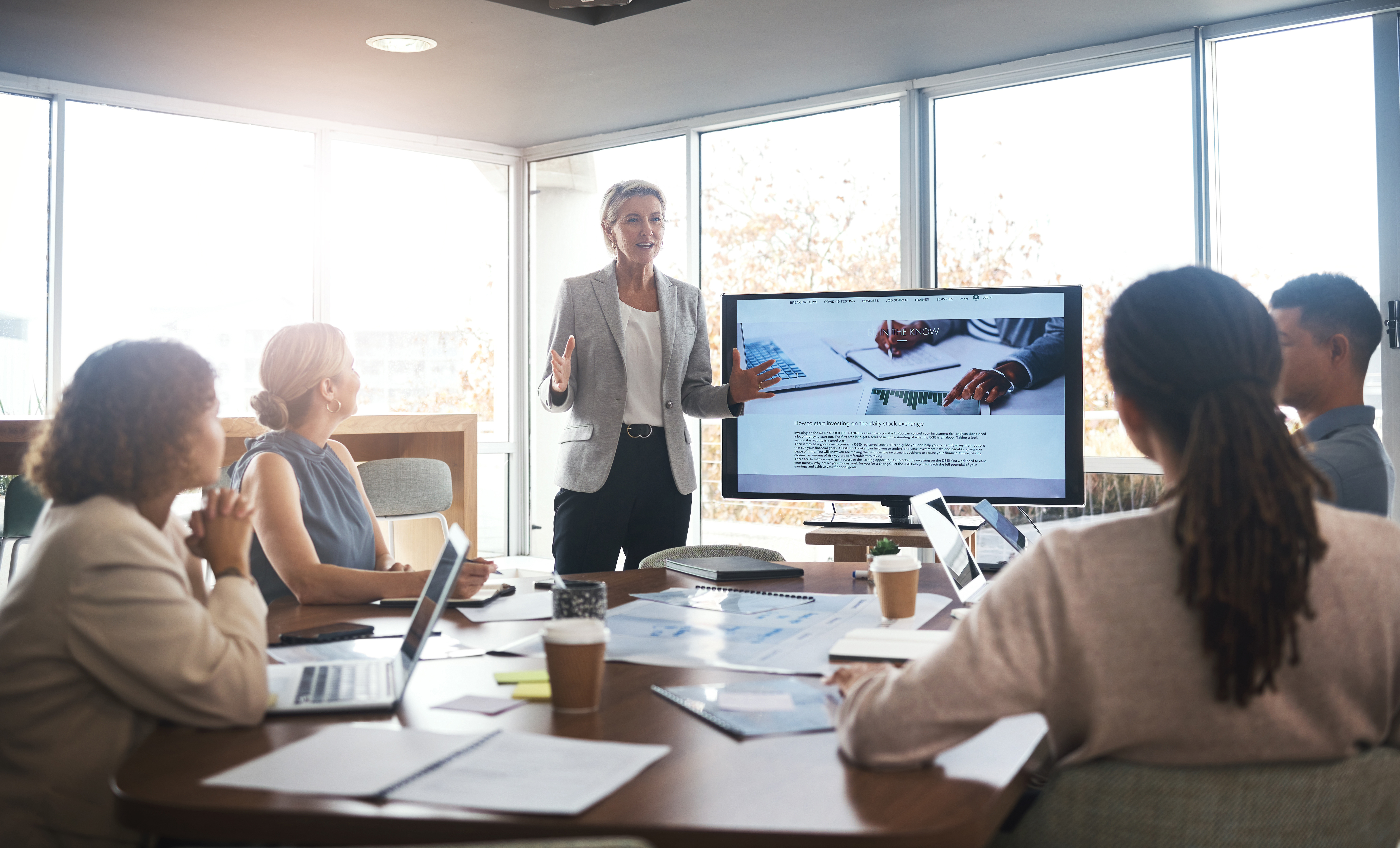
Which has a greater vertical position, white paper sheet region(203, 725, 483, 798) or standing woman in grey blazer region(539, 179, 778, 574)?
standing woman in grey blazer region(539, 179, 778, 574)

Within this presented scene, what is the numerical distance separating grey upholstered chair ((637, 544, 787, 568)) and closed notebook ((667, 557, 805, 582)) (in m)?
0.28

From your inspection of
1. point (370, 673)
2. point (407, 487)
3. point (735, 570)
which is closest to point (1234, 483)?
point (370, 673)

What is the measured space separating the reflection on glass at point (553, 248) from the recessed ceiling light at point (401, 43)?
1.56m

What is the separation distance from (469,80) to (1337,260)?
3.56 m

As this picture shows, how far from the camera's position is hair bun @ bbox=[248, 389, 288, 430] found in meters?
2.24

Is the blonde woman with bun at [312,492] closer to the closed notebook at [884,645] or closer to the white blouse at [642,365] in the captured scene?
the closed notebook at [884,645]

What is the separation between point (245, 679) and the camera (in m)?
1.20

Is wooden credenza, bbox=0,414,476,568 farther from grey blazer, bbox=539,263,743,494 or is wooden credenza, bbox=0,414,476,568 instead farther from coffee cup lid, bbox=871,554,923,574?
coffee cup lid, bbox=871,554,923,574

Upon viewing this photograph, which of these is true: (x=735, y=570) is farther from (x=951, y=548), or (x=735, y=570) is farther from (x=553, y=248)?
(x=553, y=248)

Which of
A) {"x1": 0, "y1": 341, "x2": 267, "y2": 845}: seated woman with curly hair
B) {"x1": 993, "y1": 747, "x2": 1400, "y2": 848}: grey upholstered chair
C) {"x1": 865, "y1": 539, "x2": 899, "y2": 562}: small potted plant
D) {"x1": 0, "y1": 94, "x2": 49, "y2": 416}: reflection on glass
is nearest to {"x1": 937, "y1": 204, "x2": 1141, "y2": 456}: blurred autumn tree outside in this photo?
{"x1": 865, "y1": 539, "x2": 899, "y2": 562}: small potted plant

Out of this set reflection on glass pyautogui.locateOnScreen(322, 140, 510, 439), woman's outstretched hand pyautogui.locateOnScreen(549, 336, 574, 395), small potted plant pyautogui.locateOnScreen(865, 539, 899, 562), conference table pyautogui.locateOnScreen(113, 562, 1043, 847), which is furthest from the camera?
reflection on glass pyautogui.locateOnScreen(322, 140, 510, 439)

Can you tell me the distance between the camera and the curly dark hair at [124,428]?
1277 millimetres

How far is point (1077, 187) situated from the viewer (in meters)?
4.34

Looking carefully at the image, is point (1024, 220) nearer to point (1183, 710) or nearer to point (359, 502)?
point (359, 502)
